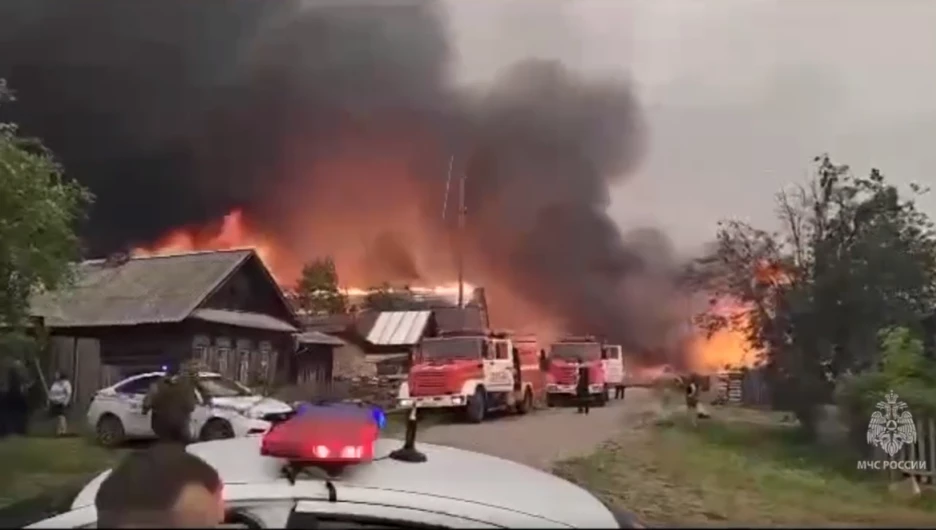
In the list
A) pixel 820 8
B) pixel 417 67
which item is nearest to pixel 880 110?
pixel 820 8

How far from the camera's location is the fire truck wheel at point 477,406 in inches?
183

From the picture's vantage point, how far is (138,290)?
4.71 m

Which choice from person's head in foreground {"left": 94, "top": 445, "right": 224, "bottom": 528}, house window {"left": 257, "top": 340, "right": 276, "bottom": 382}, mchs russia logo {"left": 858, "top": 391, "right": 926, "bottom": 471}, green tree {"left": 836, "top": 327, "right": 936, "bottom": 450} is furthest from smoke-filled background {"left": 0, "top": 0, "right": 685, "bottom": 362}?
person's head in foreground {"left": 94, "top": 445, "right": 224, "bottom": 528}

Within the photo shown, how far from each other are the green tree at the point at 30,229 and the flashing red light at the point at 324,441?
2859mm

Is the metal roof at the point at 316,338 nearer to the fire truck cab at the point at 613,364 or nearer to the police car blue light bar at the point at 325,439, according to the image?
the fire truck cab at the point at 613,364

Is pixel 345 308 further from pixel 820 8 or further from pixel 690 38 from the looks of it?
pixel 820 8

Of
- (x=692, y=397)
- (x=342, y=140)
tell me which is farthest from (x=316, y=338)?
(x=692, y=397)

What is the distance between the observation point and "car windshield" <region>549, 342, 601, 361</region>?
182 inches

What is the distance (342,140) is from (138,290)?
114cm

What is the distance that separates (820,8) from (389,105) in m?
2.02

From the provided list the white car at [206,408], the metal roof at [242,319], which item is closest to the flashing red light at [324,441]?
the white car at [206,408]

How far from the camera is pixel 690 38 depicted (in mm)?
4910

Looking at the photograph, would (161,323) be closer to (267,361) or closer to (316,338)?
(267,361)

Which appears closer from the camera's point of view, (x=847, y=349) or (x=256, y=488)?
(x=256, y=488)
